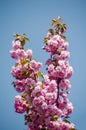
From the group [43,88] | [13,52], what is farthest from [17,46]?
[43,88]

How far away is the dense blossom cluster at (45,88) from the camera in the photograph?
21.8ft

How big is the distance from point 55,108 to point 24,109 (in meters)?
0.76

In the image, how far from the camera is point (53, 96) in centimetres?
666

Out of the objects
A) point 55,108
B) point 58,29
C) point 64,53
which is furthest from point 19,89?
point 58,29

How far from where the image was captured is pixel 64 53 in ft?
24.2

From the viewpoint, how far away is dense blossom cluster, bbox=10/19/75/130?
262 inches

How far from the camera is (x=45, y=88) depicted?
6859 mm

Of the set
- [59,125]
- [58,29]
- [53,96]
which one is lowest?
[59,125]

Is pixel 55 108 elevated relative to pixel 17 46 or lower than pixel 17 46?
lower

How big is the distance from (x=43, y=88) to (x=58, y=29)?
6.39 ft

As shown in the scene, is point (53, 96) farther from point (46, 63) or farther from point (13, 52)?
point (13, 52)

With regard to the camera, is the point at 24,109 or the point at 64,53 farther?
the point at 64,53

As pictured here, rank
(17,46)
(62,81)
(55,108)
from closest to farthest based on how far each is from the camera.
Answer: (55,108) < (62,81) < (17,46)

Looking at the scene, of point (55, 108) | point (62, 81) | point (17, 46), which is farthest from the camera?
point (17, 46)
